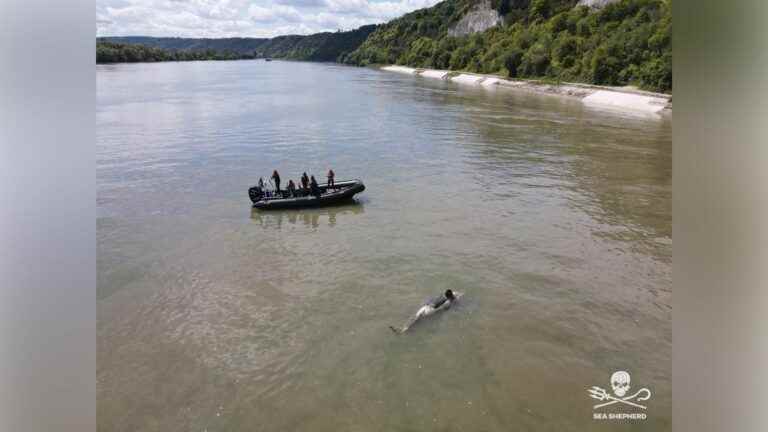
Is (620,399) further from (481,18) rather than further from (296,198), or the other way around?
(481,18)

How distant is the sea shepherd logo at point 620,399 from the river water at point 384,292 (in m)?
0.18

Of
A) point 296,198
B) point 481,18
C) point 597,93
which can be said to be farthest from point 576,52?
point 481,18

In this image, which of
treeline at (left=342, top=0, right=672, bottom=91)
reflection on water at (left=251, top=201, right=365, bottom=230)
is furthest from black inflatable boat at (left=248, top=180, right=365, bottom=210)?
treeline at (left=342, top=0, right=672, bottom=91)

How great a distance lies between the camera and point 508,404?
11.5 metres

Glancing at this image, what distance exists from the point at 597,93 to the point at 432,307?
2804 inches

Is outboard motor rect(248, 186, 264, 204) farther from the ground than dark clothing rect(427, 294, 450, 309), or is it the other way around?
outboard motor rect(248, 186, 264, 204)

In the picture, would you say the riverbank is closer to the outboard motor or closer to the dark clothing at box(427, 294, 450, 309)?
the outboard motor

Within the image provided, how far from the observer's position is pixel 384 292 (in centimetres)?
1683

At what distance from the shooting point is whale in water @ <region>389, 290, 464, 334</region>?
1466cm

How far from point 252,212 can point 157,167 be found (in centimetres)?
1337
